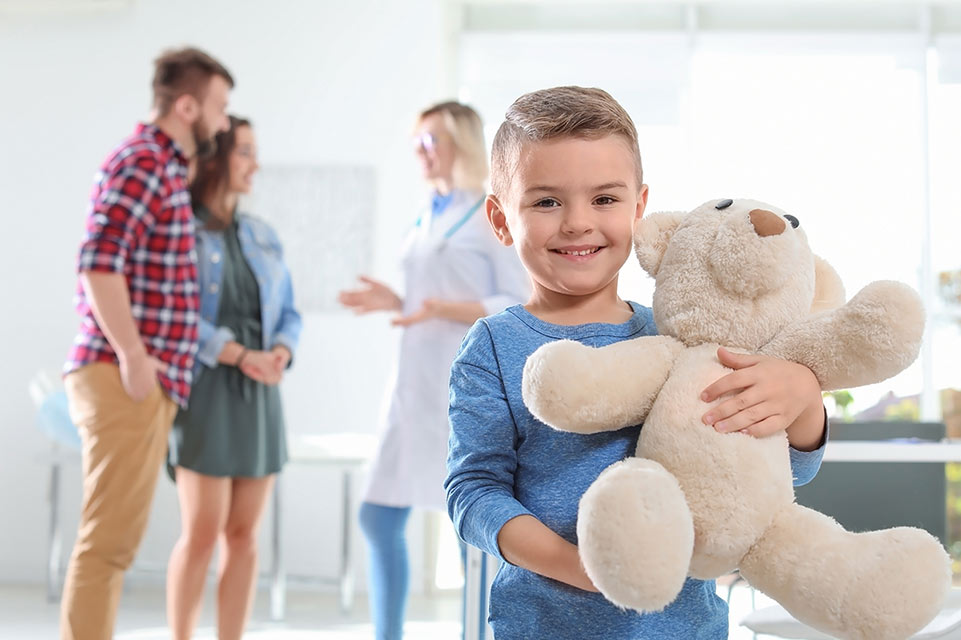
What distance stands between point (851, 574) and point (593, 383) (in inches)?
9.5

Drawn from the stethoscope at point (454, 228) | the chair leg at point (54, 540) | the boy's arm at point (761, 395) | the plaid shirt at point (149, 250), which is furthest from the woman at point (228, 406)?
the boy's arm at point (761, 395)

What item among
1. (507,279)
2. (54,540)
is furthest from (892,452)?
(54,540)

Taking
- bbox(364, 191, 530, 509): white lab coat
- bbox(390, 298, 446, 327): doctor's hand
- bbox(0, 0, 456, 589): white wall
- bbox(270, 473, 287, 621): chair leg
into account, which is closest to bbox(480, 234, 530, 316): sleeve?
bbox(364, 191, 530, 509): white lab coat

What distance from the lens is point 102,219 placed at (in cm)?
214

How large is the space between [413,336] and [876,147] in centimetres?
289

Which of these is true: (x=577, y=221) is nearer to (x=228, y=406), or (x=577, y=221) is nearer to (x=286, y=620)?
(x=228, y=406)

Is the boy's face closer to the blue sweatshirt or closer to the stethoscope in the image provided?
the blue sweatshirt

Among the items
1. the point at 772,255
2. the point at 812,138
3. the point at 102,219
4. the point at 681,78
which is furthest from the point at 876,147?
the point at 772,255

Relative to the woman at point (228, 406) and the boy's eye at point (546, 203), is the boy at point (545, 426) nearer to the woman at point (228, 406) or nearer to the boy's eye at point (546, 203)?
the boy's eye at point (546, 203)

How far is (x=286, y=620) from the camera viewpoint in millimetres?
3568

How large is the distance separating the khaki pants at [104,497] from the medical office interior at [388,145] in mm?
1993

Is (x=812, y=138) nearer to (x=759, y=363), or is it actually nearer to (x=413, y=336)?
(x=413, y=336)

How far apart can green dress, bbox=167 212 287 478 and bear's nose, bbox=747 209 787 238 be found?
1889mm

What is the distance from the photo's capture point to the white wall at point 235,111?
13.9 ft
